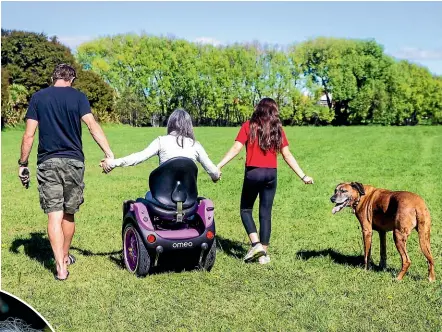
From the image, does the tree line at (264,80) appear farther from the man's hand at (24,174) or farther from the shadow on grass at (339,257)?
the man's hand at (24,174)

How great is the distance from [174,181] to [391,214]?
2470mm

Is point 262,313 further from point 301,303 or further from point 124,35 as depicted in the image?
point 124,35

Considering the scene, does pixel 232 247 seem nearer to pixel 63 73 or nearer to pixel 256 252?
pixel 256 252

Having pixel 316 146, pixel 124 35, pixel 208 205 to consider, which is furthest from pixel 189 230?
pixel 124 35

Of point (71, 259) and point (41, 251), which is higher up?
point (71, 259)

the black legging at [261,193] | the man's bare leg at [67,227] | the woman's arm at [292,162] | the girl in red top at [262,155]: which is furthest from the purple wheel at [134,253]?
the woman's arm at [292,162]

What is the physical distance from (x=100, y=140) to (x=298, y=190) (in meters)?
8.61

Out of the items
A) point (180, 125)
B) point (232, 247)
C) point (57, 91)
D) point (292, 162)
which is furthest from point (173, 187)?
point (232, 247)

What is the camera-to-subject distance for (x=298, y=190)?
14.5m

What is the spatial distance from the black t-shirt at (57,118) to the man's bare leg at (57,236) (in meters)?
0.66

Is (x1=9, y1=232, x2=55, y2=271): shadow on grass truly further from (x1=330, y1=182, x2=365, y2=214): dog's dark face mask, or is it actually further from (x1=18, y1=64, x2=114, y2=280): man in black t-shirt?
(x1=330, y1=182, x2=365, y2=214): dog's dark face mask

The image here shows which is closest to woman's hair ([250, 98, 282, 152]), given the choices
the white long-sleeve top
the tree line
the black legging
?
the black legging

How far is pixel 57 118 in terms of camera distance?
6422 millimetres

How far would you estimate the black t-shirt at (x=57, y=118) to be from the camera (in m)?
6.42
